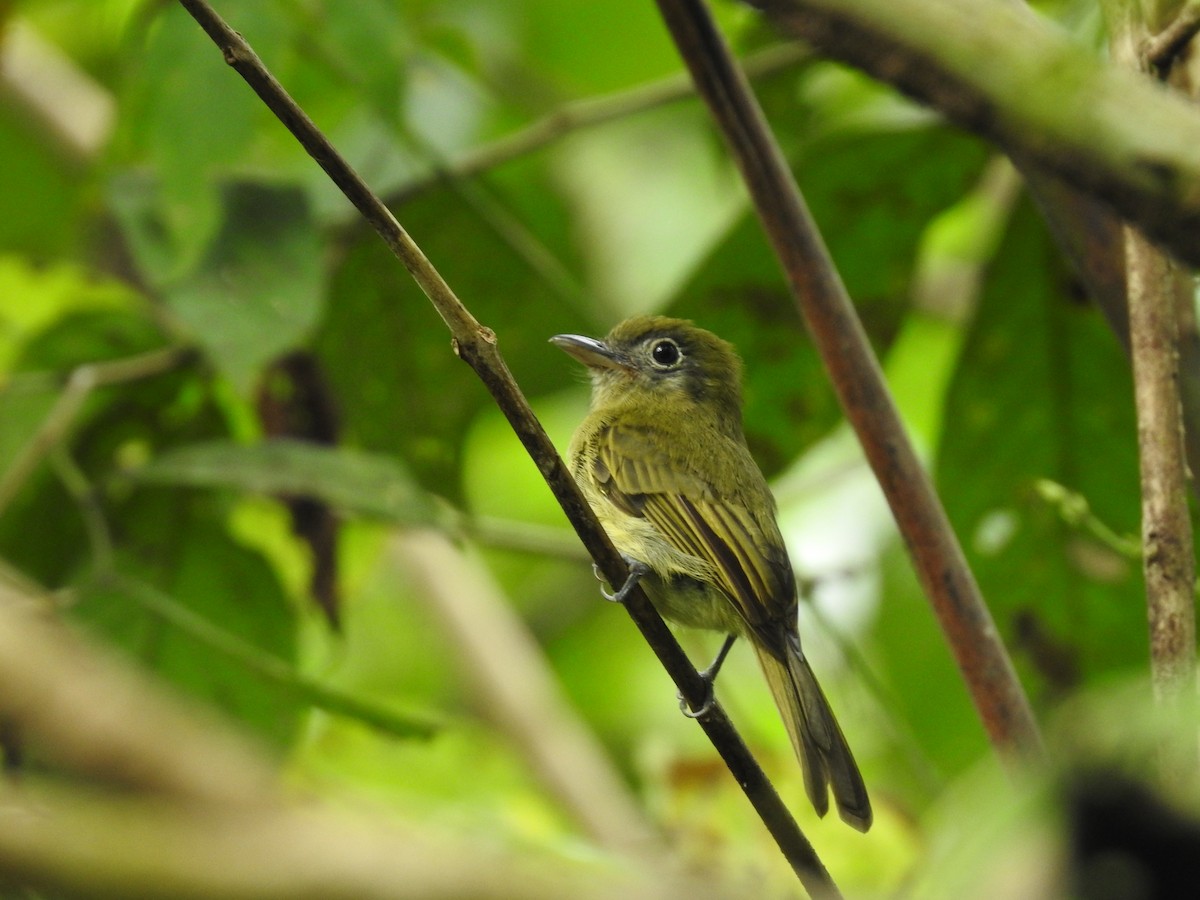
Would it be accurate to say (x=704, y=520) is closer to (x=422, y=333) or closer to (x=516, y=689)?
(x=422, y=333)

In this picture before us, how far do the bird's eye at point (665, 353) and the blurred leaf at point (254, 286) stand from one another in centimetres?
91

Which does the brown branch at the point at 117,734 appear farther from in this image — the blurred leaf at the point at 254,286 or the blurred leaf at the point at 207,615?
the blurred leaf at the point at 207,615

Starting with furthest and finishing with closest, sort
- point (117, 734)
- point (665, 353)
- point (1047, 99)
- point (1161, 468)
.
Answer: point (665, 353) → point (1161, 468) → point (1047, 99) → point (117, 734)

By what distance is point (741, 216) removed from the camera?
3.11 meters

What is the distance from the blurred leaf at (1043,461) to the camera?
115 inches

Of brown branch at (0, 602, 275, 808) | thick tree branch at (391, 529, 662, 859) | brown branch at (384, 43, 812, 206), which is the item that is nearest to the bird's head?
brown branch at (384, 43, 812, 206)

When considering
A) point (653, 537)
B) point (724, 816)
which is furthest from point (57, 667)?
point (724, 816)

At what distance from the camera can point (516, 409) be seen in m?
1.51

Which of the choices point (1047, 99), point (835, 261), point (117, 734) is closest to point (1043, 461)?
point (835, 261)

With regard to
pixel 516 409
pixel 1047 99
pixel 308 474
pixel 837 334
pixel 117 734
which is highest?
pixel 308 474

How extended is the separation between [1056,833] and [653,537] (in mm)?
2321

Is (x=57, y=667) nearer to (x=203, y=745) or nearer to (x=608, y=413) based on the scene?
(x=203, y=745)

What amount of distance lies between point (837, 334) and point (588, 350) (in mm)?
1315

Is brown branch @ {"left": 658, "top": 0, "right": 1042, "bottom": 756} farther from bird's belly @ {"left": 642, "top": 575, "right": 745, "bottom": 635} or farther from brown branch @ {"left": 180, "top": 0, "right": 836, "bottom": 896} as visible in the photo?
bird's belly @ {"left": 642, "top": 575, "right": 745, "bottom": 635}
